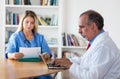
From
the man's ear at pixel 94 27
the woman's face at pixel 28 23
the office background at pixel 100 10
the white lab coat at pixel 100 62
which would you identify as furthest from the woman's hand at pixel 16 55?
the office background at pixel 100 10

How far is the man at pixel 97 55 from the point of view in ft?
6.42

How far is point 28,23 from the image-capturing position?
336 cm

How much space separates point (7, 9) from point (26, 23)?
1.31m

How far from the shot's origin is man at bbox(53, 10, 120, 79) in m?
1.96

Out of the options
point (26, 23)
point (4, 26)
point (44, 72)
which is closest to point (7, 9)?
point (4, 26)

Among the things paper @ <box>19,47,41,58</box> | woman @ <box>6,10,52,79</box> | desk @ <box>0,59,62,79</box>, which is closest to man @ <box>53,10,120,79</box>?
desk @ <box>0,59,62,79</box>

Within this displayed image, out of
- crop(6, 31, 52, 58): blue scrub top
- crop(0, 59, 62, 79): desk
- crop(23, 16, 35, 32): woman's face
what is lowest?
crop(0, 59, 62, 79): desk

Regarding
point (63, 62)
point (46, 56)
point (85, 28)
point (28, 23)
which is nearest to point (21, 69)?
point (63, 62)

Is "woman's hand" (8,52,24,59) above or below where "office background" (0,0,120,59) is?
below

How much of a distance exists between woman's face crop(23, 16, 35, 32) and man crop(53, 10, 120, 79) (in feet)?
4.18

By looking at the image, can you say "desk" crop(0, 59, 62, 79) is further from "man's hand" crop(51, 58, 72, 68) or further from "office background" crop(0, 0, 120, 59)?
"office background" crop(0, 0, 120, 59)

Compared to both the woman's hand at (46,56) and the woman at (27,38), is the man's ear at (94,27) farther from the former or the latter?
the woman at (27,38)

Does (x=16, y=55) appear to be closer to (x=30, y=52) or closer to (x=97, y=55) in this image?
(x=30, y=52)

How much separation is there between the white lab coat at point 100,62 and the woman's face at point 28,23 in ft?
4.51
